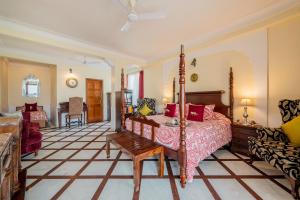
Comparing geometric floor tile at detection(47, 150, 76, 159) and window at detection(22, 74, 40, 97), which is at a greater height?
window at detection(22, 74, 40, 97)

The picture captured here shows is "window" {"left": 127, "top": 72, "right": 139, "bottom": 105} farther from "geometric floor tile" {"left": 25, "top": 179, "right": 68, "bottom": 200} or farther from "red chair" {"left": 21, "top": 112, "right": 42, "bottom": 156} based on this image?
"geometric floor tile" {"left": 25, "top": 179, "right": 68, "bottom": 200}

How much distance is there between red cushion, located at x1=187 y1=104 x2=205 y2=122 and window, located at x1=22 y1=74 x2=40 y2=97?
20.2 ft

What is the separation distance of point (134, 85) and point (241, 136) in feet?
18.6

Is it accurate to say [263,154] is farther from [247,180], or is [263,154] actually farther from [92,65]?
[92,65]

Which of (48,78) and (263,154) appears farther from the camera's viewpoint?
(48,78)

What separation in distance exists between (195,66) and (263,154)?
2.86 m

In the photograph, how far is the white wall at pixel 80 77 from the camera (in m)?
5.70

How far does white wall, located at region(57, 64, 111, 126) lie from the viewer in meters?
5.70

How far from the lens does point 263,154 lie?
6.85 feet

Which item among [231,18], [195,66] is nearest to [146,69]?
[195,66]

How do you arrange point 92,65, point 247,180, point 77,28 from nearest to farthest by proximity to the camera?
point 247,180
point 77,28
point 92,65

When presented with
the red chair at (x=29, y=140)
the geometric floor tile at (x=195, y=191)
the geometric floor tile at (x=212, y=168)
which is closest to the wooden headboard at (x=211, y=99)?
the geometric floor tile at (x=212, y=168)

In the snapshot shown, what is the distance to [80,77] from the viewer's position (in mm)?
6293

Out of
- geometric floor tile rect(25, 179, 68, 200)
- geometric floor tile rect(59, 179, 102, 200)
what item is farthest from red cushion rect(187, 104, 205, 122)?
→ geometric floor tile rect(25, 179, 68, 200)
